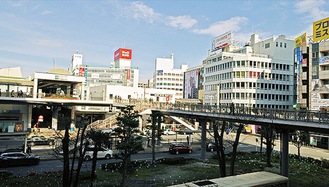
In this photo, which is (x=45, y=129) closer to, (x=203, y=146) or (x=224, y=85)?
(x=203, y=146)

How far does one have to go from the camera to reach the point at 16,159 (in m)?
A: 31.1

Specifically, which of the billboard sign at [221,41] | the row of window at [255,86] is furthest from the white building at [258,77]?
the billboard sign at [221,41]

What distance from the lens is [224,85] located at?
82.8m

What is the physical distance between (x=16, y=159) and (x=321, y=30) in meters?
60.2

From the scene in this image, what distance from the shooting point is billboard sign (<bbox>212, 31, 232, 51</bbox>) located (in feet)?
297

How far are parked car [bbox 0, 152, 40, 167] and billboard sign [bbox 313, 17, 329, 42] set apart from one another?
5763 centimetres

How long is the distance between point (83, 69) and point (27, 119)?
313 feet

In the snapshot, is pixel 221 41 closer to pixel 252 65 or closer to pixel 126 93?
pixel 252 65

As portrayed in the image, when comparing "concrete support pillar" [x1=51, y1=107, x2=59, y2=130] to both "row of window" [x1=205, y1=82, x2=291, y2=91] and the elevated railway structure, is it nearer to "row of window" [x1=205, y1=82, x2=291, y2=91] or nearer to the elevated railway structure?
the elevated railway structure

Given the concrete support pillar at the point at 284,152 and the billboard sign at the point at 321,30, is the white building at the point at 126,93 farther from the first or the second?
the concrete support pillar at the point at 284,152

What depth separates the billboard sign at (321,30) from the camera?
5450 cm

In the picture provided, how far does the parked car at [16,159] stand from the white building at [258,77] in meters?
58.9

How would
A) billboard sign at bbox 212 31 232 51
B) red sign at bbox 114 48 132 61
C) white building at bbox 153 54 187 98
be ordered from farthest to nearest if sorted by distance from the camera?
white building at bbox 153 54 187 98
red sign at bbox 114 48 132 61
billboard sign at bbox 212 31 232 51

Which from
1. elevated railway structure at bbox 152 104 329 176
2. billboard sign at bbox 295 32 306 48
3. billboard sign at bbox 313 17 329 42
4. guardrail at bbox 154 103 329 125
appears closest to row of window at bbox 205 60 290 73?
billboard sign at bbox 295 32 306 48
